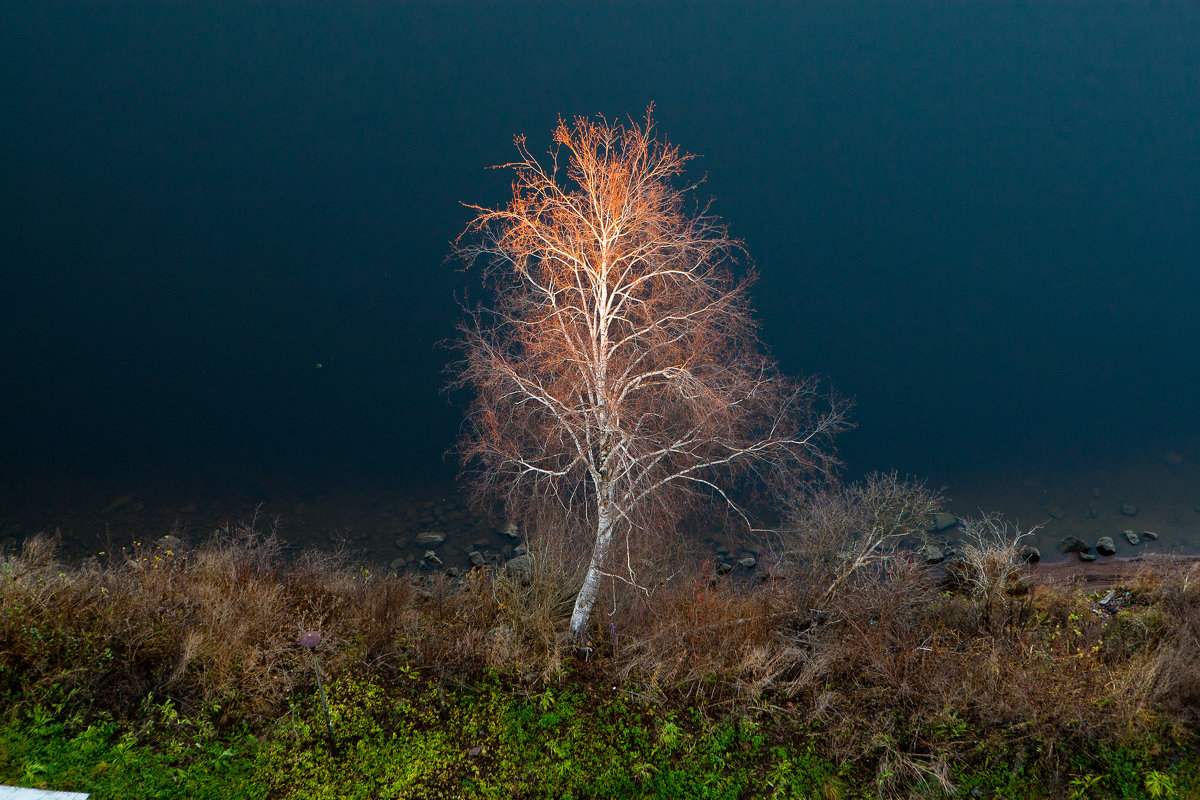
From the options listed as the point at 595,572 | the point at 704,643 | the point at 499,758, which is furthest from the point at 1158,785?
the point at 499,758

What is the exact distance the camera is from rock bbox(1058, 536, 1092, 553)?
1834 centimetres

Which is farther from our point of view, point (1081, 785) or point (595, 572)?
point (595, 572)

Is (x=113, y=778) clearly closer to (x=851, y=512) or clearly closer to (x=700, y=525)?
(x=851, y=512)

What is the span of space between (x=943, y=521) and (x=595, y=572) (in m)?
13.7

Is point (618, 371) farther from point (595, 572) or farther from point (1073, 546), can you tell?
point (1073, 546)

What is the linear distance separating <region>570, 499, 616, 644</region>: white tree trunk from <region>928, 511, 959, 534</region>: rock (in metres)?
12.9

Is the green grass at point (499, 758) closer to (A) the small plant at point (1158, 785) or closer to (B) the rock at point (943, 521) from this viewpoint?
(A) the small plant at point (1158, 785)

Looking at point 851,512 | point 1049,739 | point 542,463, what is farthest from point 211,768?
point 851,512

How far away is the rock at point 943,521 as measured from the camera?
62.4 feet

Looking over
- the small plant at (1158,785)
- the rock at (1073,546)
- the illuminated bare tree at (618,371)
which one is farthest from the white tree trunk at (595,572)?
the rock at (1073,546)

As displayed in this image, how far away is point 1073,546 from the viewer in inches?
725

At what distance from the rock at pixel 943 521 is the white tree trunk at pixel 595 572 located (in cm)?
1285

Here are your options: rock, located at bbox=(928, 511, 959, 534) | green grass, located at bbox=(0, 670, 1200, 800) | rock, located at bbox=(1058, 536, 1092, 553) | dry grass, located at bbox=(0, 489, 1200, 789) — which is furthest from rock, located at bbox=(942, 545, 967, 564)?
green grass, located at bbox=(0, 670, 1200, 800)

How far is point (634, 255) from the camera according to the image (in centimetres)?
1100
